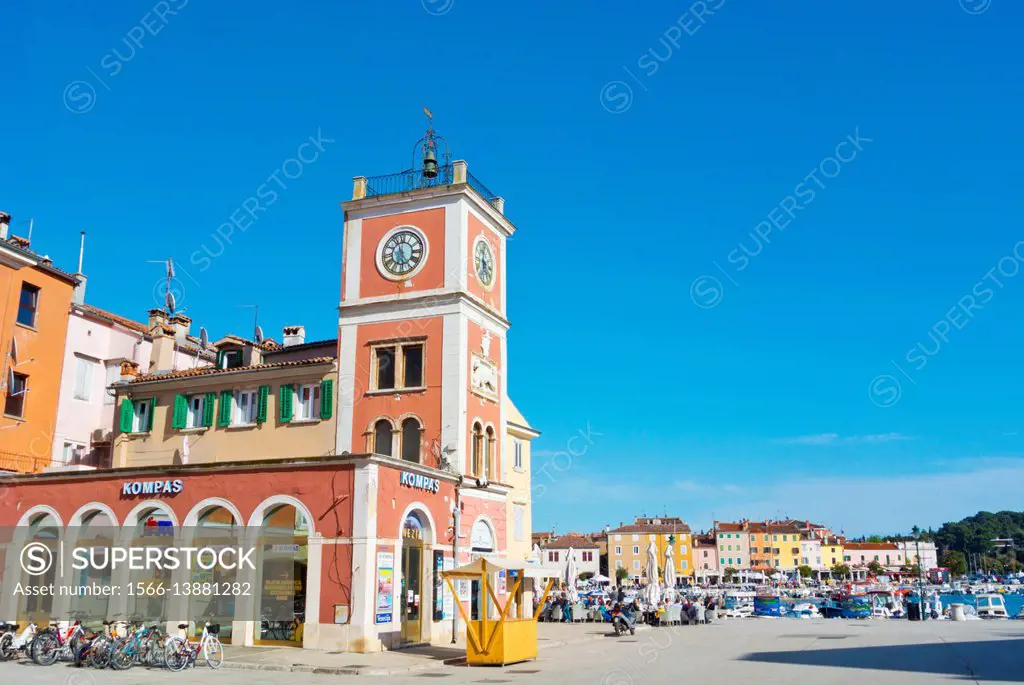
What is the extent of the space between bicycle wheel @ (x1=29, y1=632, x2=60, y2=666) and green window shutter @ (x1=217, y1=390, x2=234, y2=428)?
14711 mm

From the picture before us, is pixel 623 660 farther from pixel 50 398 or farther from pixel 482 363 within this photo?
pixel 50 398

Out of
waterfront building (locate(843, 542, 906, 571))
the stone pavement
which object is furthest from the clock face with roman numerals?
waterfront building (locate(843, 542, 906, 571))

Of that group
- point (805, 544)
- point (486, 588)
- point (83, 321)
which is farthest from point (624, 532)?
point (486, 588)

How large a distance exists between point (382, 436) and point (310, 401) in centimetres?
384

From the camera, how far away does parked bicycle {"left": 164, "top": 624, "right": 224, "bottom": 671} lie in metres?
21.6

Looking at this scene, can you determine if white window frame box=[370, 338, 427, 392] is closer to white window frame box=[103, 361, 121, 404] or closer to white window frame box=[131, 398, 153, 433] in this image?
white window frame box=[131, 398, 153, 433]

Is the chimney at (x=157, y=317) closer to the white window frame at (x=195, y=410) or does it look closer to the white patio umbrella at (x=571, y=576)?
the white window frame at (x=195, y=410)

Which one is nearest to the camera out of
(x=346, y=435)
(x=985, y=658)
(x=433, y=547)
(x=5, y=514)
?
(x=985, y=658)

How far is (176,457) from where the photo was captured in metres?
37.0

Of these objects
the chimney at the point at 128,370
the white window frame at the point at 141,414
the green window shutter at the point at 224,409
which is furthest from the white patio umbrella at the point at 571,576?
the chimney at the point at 128,370

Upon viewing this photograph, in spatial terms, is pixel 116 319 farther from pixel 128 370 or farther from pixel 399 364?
pixel 399 364

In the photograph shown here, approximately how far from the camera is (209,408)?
3716cm

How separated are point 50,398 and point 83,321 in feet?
14.0

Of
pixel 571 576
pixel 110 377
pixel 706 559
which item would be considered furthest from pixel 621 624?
pixel 706 559
